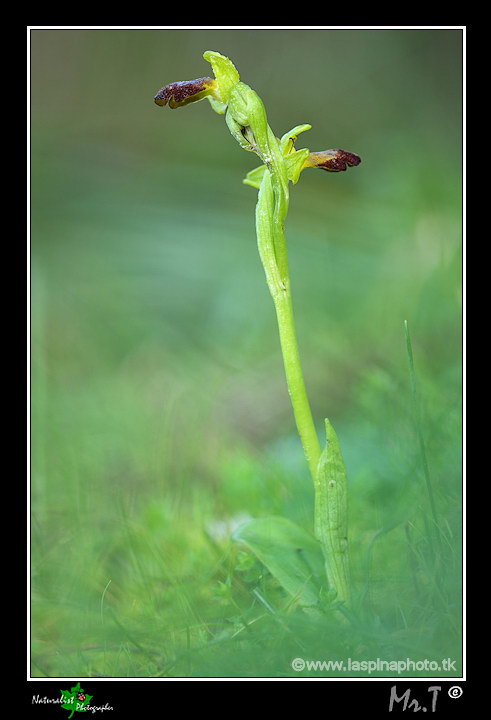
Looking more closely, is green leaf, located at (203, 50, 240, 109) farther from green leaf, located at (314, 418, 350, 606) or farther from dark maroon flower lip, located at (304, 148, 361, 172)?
green leaf, located at (314, 418, 350, 606)

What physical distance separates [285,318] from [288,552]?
0.97ft

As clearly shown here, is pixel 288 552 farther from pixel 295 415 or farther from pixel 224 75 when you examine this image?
pixel 224 75

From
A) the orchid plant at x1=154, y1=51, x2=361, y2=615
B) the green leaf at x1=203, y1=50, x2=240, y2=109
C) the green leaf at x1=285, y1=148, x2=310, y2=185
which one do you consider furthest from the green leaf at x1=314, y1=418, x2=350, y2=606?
the green leaf at x1=203, y1=50, x2=240, y2=109

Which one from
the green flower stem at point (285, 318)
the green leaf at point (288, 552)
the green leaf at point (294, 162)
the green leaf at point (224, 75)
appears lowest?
the green leaf at point (288, 552)

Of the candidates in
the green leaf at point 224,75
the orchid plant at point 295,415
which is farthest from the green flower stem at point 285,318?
the green leaf at point 224,75

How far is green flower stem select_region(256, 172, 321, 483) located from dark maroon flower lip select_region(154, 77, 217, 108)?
0.15m

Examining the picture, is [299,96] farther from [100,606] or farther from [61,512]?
[100,606]

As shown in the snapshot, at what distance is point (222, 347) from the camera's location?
178 centimetres

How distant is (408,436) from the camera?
43.7 inches

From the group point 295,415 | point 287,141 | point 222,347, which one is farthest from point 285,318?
point 222,347

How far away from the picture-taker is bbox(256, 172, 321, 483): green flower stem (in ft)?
2.72

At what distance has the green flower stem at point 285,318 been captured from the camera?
2.72 feet

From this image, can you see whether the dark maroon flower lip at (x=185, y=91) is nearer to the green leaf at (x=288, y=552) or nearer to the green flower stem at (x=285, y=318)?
the green flower stem at (x=285, y=318)

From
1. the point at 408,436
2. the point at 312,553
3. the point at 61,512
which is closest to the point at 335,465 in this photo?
the point at 312,553
